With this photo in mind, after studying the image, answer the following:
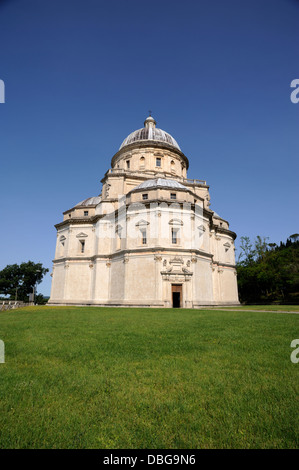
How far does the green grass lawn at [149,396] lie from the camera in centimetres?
283

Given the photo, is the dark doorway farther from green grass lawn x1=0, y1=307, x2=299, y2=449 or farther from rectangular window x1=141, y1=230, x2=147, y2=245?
green grass lawn x1=0, y1=307, x2=299, y2=449

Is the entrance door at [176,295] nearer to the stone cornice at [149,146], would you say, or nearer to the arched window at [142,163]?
the arched window at [142,163]

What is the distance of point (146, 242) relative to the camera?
3262cm

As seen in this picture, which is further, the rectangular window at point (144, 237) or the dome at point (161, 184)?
the dome at point (161, 184)

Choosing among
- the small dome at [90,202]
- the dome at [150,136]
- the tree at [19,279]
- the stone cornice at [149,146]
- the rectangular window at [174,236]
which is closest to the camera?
the rectangular window at [174,236]

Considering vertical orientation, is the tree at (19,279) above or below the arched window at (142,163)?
below

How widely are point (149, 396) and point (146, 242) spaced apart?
28829mm

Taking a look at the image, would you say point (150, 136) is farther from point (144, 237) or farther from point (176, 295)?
point (176, 295)

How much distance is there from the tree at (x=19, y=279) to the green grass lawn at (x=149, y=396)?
7375 cm

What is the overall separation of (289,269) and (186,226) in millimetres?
29635

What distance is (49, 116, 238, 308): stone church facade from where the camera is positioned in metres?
31.3

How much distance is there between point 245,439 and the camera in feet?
9.18

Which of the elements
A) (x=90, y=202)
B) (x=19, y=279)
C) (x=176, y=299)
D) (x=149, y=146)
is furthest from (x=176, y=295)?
(x=19, y=279)

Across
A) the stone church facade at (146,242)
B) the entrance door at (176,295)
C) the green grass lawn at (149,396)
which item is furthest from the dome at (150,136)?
the green grass lawn at (149,396)
